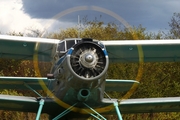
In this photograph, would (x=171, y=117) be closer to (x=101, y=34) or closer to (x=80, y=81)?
(x=101, y=34)

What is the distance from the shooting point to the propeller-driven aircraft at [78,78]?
30.8 ft

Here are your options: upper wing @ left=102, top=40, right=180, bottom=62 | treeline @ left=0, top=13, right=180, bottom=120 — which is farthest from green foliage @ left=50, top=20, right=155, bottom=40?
upper wing @ left=102, top=40, right=180, bottom=62

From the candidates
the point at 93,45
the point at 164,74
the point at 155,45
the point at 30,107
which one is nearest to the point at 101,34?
the point at 164,74

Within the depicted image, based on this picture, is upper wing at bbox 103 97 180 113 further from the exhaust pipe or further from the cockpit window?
the cockpit window

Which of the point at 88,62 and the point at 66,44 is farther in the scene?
the point at 66,44

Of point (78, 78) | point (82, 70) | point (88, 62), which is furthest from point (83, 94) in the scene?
point (88, 62)

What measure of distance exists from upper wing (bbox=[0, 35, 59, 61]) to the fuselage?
203cm

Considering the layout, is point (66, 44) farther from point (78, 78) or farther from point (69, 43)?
point (78, 78)

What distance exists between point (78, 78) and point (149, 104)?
11.6 ft

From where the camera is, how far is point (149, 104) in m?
12.2

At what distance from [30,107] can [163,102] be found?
3682 millimetres

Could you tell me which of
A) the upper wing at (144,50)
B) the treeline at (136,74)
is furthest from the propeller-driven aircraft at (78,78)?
the treeline at (136,74)

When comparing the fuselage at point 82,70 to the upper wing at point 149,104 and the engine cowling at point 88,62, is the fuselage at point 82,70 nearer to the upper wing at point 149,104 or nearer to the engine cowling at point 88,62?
the engine cowling at point 88,62

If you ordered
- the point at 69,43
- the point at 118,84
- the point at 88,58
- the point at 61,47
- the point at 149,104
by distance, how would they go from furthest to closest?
the point at 118,84 → the point at 149,104 → the point at 61,47 → the point at 69,43 → the point at 88,58
